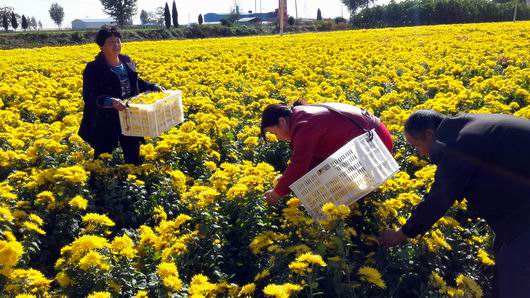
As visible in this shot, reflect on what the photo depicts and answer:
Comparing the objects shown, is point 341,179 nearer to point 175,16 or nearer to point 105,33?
point 105,33

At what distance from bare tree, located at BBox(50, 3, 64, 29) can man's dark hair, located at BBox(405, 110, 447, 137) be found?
123680mm

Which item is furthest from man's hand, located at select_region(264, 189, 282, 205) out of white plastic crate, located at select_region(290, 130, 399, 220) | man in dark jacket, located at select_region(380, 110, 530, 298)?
man in dark jacket, located at select_region(380, 110, 530, 298)

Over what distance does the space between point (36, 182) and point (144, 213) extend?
104 centimetres

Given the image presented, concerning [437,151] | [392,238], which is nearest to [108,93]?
[392,238]

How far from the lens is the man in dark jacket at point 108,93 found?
515 cm

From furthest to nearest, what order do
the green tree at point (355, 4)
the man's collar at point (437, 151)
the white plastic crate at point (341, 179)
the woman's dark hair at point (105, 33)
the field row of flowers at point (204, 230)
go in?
the green tree at point (355, 4)
the woman's dark hair at point (105, 33)
the white plastic crate at point (341, 179)
the field row of flowers at point (204, 230)
the man's collar at point (437, 151)

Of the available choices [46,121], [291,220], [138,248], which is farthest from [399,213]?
[46,121]

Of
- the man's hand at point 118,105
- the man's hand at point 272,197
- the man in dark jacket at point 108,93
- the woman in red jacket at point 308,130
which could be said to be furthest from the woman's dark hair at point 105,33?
the man's hand at point 272,197

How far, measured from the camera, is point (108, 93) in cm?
537

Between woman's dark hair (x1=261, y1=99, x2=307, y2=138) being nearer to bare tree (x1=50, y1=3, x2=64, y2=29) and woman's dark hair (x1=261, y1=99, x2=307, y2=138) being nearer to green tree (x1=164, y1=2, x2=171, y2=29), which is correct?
green tree (x1=164, y1=2, x2=171, y2=29)

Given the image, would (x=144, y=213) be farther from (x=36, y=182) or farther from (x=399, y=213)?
(x=399, y=213)

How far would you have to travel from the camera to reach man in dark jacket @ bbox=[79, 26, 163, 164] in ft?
16.9

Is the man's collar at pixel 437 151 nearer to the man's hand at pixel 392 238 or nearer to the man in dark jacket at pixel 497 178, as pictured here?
the man in dark jacket at pixel 497 178

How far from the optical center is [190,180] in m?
5.37
